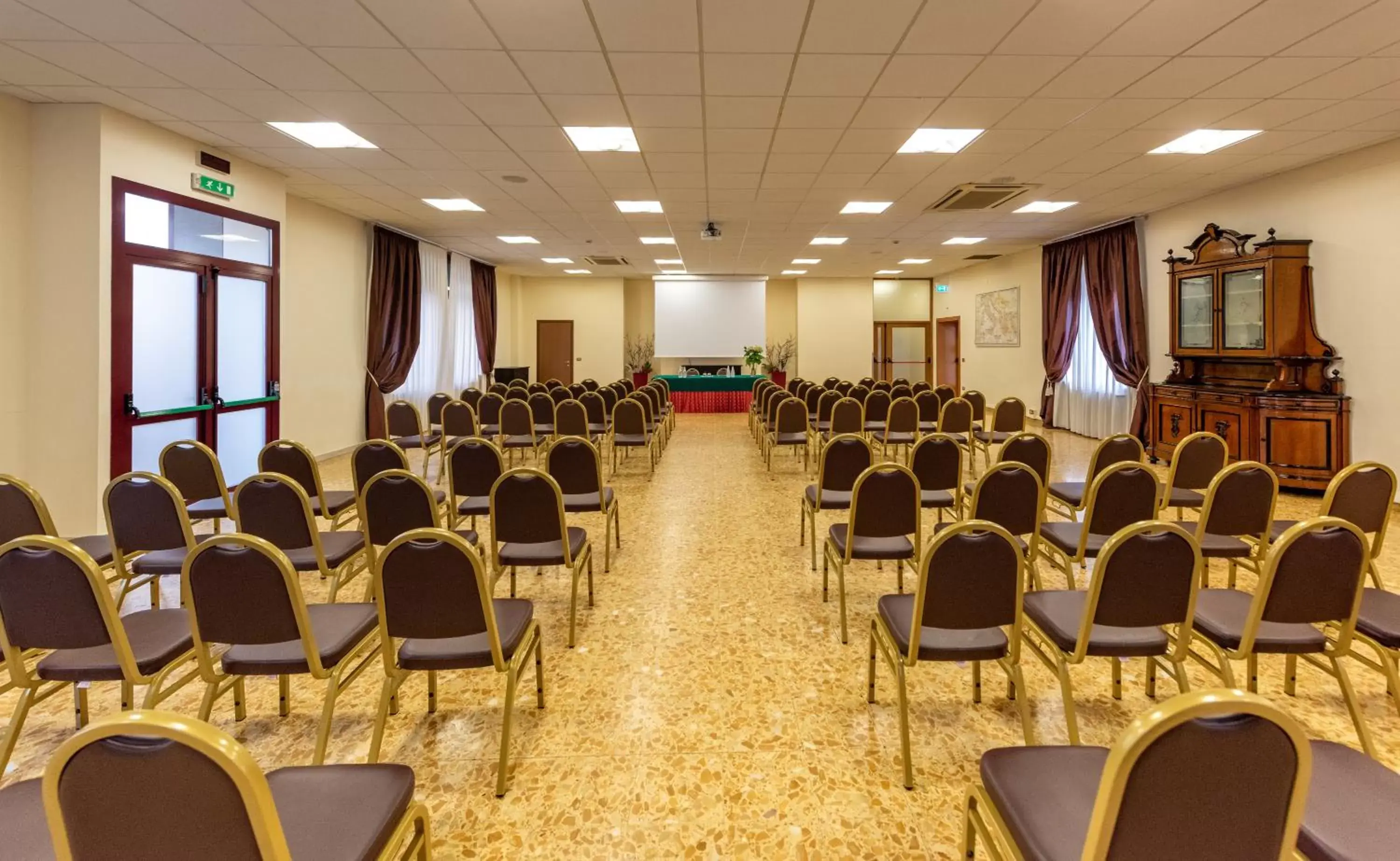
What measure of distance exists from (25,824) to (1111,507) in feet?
12.8

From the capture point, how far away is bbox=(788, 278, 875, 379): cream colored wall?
16.8 meters

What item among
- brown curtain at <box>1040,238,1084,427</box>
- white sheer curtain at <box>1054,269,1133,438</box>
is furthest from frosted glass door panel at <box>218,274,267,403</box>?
brown curtain at <box>1040,238,1084,427</box>

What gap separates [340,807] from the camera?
1486 mm

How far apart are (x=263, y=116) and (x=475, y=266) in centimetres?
863

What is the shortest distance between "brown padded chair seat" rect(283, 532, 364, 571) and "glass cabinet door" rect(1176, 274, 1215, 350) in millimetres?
8629

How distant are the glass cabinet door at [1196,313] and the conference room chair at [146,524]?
9.31 metres

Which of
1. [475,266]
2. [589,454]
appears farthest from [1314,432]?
[475,266]

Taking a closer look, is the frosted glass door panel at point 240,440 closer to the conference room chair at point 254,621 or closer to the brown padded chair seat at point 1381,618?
the conference room chair at point 254,621

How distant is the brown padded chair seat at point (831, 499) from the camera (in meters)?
4.32

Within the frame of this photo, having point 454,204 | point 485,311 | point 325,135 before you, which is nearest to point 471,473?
point 325,135

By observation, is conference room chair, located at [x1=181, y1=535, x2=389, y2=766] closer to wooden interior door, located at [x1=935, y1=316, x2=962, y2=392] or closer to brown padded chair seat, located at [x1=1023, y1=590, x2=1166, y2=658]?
brown padded chair seat, located at [x1=1023, y1=590, x2=1166, y2=658]

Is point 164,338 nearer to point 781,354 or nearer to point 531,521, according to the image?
point 531,521

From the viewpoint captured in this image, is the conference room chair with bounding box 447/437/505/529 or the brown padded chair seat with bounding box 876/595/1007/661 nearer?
the brown padded chair seat with bounding box 876/595/1007/661

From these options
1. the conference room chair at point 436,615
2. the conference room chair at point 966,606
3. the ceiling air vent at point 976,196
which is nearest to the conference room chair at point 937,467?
the conference room chair at point 966,606
